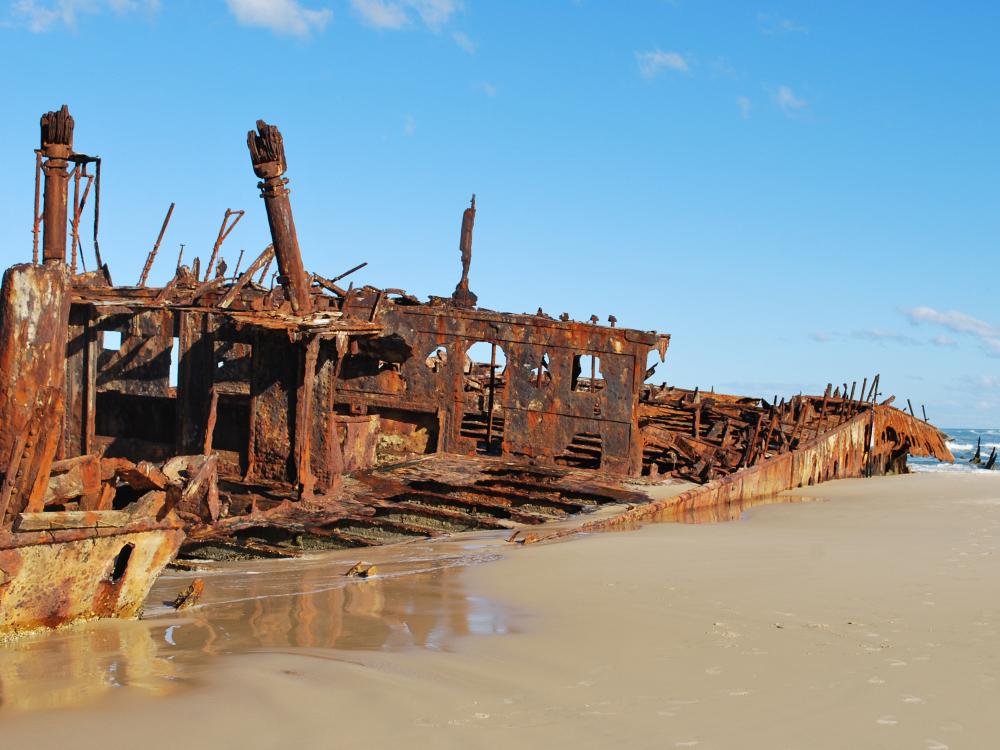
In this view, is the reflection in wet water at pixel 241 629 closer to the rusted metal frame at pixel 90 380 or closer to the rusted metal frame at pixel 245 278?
the rusted metal frame at pixel 245 278

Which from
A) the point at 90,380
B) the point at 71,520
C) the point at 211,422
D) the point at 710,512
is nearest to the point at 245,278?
the point at 211,422

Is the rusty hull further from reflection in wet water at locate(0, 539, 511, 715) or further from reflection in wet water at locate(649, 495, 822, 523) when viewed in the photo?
reflection in wet water at locate(649, 495, 822, 523)

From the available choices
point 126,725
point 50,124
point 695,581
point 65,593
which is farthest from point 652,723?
point 50,124

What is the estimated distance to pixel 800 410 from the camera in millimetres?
22062

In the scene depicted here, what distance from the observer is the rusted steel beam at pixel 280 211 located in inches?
517

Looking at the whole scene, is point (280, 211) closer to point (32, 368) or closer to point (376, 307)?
point (376, 307)

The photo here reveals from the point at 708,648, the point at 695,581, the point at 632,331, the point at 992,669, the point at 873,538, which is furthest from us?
the point at 632,331

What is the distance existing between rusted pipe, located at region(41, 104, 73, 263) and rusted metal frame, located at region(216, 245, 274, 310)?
6.03 feet

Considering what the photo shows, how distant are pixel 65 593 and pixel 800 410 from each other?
1824cm

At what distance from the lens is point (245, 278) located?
13.1 metres

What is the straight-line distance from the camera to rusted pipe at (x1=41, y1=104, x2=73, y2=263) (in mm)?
11773

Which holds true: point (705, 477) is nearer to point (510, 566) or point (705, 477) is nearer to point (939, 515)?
point (939, 515)

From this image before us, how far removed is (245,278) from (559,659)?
9.05 meters

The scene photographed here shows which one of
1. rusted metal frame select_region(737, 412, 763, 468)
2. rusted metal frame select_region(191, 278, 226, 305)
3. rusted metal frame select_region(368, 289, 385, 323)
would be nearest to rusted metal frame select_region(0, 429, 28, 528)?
rusted metal frame select_region(191, 278, 226, 305)
